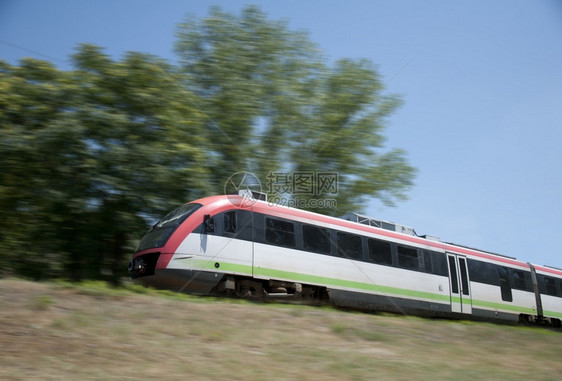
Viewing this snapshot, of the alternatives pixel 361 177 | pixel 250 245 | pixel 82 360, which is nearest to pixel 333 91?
pixel 361 177

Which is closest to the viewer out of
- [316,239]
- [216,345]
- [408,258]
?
[216,345]

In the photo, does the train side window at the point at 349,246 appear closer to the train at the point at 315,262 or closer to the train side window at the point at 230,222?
the train at the point at 315,262

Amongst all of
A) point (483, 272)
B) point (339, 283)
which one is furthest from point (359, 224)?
point (483, 272)

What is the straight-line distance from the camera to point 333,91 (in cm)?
2188

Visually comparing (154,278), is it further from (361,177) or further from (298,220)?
(361,177)

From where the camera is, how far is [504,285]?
20484 mm

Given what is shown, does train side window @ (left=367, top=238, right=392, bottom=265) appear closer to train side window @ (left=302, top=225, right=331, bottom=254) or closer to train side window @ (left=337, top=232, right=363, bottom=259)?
train side window @ (left=337, top=232, right=363, bottom=259)

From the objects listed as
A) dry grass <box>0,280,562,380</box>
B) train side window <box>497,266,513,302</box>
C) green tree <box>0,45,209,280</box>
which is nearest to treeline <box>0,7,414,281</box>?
green tree <box>0,45,209,280</box>

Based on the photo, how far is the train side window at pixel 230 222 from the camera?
12914mm

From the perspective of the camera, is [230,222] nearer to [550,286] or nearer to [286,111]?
[286,111]

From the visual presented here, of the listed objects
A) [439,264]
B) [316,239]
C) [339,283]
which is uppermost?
[316,239]

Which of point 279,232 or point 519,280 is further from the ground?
point 279,232

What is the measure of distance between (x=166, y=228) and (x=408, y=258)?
28.7ft

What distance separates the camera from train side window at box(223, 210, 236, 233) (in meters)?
12.9
